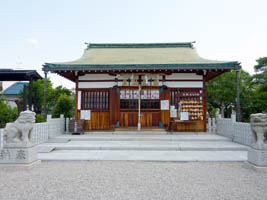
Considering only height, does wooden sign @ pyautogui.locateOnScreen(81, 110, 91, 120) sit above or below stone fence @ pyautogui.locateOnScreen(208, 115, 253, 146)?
above

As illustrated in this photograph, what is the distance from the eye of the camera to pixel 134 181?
151 inches

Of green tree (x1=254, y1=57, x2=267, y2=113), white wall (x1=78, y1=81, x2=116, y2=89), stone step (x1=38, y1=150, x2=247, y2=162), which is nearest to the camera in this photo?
stone step (x1=38, y1=150, x2=247, y2=162)

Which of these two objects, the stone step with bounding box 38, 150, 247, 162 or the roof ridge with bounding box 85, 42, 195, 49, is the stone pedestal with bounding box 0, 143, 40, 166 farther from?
the roof ridge with bounding box 85, 42, 195, 49

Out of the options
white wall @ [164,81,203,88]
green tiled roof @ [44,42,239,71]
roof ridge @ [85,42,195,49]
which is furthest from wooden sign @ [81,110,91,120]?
roof ridge @ [85,42,195,49]

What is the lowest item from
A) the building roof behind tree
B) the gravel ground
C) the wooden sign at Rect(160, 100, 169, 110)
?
the gravel ground

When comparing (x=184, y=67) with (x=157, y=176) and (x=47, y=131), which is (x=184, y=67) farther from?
(x=47, y=131)

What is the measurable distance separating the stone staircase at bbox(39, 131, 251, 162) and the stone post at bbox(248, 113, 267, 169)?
1046 millimetres

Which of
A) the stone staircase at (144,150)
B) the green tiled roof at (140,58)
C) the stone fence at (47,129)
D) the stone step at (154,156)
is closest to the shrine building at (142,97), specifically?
the green tiled roof at (140,58)

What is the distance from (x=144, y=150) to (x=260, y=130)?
3961 mm

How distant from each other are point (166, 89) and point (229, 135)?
160 inches

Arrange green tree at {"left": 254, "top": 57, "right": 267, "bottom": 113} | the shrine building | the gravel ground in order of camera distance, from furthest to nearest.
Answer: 1. green tree at {"left": 254, "top": 57, "right": 267, "bottom": 113}
2. the shrine building
3. the gravel ground

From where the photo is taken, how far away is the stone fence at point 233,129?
23.9ft

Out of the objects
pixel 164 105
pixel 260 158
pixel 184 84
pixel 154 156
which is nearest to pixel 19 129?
pixel 154 156

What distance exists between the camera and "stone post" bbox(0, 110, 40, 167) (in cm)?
476
